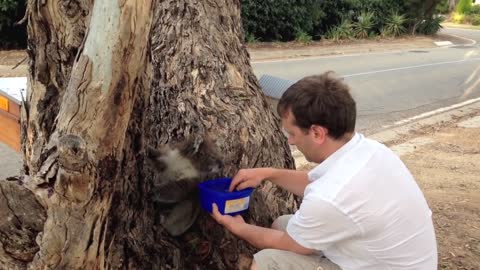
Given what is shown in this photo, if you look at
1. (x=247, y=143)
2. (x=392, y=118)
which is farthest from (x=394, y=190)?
(x=392, y=118)

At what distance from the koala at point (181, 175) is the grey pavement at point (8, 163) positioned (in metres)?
3.24

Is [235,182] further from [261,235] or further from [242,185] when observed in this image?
[261,235]

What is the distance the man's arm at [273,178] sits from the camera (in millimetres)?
2973

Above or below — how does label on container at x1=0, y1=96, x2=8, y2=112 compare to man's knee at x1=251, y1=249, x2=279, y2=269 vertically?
above

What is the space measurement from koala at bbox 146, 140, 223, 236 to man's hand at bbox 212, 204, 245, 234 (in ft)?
0.67

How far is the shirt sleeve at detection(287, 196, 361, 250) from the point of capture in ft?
7.60

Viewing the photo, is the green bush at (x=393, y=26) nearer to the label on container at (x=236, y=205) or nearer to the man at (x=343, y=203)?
the label on container at (x=236, y=205)

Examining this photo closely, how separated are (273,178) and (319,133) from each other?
0.66 m

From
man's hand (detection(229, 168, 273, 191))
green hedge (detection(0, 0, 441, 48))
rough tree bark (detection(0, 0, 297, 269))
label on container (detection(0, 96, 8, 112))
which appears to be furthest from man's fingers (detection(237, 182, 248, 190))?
green hedge (detection(0, 0, 441, 48))

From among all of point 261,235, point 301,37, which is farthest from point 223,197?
point 301,37

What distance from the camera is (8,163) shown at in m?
6.33

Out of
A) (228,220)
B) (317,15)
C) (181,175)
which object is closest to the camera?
(228,220)

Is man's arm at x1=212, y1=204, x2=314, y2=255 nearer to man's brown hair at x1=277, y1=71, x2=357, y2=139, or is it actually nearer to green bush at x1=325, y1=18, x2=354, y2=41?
man's brown hair at x1=277, y1=71, x2=357, y2=139

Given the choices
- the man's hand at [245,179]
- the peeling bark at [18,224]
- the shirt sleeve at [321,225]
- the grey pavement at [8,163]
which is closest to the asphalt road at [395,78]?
the grey pavement at [8,163]
